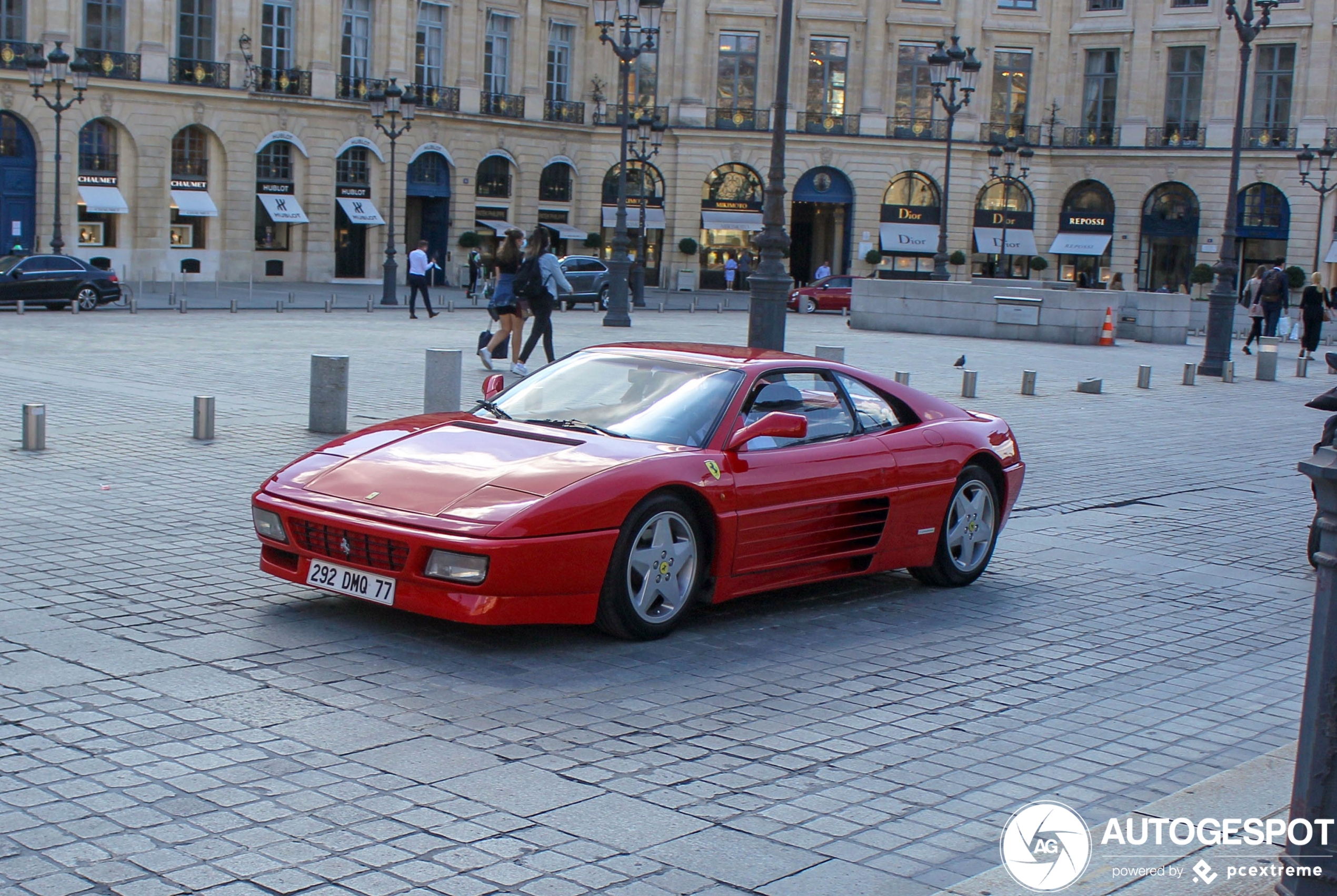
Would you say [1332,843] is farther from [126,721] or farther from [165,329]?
[165,329]

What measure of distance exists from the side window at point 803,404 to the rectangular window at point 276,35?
45419 mm

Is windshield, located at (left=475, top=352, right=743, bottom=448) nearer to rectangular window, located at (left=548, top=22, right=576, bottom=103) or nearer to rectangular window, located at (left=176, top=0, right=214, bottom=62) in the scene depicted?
rectangular window, located at (left=176, top=0, right=214, bottom=62)

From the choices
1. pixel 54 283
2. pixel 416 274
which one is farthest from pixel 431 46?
pixel 54 283

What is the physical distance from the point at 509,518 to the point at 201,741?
1.65 m

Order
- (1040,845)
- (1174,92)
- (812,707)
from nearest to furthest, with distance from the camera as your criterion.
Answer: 1. (1040,845)
2. (812,707)
3. (1174,92)

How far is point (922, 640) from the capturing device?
728 cm

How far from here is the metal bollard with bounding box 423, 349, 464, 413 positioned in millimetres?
14516

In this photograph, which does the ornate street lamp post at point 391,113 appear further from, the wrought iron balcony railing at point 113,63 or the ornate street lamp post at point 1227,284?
the ornate street lamp post at point 1227,284

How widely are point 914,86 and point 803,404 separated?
56733 millimetres

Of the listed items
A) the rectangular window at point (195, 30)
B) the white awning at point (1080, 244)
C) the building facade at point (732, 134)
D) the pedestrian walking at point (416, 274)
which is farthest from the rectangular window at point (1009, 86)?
the pedestrian walking at point (416, 274)

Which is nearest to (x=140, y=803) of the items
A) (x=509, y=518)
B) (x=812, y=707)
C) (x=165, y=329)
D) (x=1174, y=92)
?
(x=509, y=518)

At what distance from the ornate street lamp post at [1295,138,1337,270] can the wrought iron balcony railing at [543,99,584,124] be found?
26332mm

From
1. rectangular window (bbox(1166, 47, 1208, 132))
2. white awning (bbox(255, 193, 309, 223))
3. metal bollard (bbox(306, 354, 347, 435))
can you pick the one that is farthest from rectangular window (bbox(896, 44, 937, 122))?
metal bollard (bbox(306, 354, 347, 435))

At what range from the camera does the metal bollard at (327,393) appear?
13.2 meters
